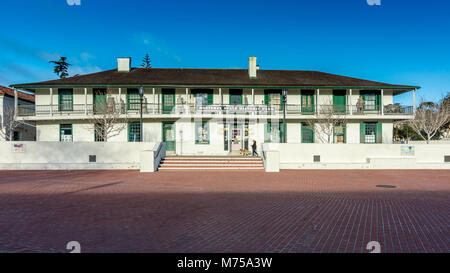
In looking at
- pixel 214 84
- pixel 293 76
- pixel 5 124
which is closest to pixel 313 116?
pixel 293 76

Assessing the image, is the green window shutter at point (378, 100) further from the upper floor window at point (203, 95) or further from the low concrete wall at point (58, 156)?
the low concrete wall at point (58, 156)

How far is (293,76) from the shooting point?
84.4 ft

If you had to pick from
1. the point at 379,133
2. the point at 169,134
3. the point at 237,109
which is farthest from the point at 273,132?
the point at 379,133

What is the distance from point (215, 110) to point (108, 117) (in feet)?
25.7

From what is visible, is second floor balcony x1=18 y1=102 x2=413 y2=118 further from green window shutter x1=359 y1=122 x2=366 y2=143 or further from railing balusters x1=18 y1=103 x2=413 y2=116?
green window shutter x1=359 y1=122 x2=366 y2=143

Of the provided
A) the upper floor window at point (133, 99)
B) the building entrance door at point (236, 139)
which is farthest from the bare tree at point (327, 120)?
the upper floor window at point (133, 99)

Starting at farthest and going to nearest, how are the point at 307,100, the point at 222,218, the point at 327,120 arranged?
1. the point at 307,100
2. the point at 327,120
3. the point at 222,218

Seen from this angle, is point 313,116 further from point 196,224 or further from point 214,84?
point 196,224

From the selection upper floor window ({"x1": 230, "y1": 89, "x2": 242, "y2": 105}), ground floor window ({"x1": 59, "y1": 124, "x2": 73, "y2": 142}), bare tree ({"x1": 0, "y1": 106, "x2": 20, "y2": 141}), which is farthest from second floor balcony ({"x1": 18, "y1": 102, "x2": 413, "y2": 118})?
bare tree ({"x1": 0, "y1": 106, "x2": 20, "y2": 141})

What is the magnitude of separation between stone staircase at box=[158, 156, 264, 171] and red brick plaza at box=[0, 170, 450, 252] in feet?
19.7

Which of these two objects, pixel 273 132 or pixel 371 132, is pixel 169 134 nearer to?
pixel 273 132

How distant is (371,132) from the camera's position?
23.0m

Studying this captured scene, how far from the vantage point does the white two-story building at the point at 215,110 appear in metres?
21.7
